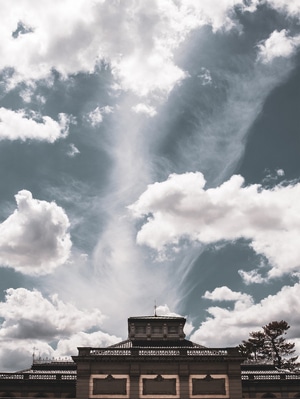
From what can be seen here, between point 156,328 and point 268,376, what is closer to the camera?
point 268,376

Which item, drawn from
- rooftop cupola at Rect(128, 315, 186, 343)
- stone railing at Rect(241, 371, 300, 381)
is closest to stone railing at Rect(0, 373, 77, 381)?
rooftop cupola at Rect(128, 315, 186, 343)

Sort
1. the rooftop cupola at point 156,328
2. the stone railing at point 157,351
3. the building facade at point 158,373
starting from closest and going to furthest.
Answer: the building facade at point 158,373 < the stone railing at point 157,351 < the rooftop cupola at point 156,328

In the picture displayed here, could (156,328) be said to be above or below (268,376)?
above

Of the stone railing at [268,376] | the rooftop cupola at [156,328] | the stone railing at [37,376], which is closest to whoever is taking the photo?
the stone railing at [268,376]

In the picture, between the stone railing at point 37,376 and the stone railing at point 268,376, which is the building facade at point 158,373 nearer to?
the stone railing at point 268,376

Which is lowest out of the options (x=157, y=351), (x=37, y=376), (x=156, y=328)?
(x=37, y=376)

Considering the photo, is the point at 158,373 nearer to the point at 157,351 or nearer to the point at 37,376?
the point at 157,351

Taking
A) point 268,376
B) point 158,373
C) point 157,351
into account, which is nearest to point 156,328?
point 157,351

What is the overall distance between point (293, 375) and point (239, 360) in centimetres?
907

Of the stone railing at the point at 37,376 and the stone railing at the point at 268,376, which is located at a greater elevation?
the stone railing at the point at 37,376

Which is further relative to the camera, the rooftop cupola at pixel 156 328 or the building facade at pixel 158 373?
the rooftop cupola at pixel 156 328

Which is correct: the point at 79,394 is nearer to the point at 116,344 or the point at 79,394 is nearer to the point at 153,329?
the point at 116,344

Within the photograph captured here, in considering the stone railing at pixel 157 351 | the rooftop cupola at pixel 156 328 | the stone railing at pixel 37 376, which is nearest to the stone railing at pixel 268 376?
the stone railing at pixel 157 351

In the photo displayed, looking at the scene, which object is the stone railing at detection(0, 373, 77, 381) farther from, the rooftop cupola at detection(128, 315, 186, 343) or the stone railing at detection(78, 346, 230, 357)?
the rooftop cupola at detection(128, 315, 186, 343)
